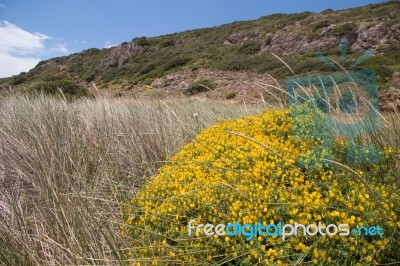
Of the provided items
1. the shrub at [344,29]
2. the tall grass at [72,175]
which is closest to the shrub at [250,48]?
the shrub at [344,29]

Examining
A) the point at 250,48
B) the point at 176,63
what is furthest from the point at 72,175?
the point at 250,48

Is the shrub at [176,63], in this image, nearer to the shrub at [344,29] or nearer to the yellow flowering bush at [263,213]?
the shrub at [344,29]

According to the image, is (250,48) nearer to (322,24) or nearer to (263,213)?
(322,24)

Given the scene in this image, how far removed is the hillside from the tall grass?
8981 millimetres

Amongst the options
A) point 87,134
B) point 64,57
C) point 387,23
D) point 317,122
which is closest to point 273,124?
point 317,122

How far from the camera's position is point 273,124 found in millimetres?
2758

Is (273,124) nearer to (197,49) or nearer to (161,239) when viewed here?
(161,239)

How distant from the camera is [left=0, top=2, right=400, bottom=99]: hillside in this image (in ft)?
56.3

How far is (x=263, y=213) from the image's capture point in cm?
166

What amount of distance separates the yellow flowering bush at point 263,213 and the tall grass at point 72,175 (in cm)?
21

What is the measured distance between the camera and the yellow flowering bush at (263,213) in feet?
4.70

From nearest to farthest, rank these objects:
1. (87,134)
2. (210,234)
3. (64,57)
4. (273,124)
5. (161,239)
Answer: (210,234)
(161,239)
(273,124)
(87,134)
(64,57)

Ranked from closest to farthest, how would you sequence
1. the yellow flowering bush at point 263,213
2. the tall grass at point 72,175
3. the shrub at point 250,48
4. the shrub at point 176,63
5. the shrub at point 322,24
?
the yellow flowering bush at point 263,213
the tall grass at point 72,175
the shrub at point 322,24
the shrub at point 176,63
the shrub at point 250,48

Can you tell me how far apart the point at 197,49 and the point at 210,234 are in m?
32.3
